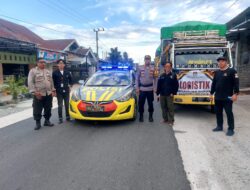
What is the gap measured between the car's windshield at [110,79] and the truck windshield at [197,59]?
1.70 m

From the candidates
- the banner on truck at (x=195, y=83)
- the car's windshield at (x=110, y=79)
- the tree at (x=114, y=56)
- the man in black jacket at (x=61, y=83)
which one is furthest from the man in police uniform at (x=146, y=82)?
the tree at (x=114, y=56)

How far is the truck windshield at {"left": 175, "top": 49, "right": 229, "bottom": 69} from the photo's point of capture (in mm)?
7688

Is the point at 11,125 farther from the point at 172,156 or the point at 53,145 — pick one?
the point at 172,156

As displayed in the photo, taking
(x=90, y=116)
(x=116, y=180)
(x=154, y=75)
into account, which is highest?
(x=154, y=75)

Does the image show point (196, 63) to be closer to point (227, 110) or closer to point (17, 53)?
point (227, 110)

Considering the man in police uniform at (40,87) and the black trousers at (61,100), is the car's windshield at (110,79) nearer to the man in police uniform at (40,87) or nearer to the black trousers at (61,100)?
the black trousers at (61,100)

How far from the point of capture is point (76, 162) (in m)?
4.16

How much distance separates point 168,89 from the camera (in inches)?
259

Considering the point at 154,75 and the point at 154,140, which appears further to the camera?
the point at 154,75

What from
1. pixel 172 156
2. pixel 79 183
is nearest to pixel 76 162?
pixel 79 183

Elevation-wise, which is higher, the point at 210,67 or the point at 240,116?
the point at 210,67

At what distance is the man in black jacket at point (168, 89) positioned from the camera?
6.56 metres

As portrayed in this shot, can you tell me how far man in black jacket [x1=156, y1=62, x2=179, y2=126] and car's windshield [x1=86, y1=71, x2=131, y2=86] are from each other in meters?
1.21

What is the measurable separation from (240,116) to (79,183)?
595 centimetres
